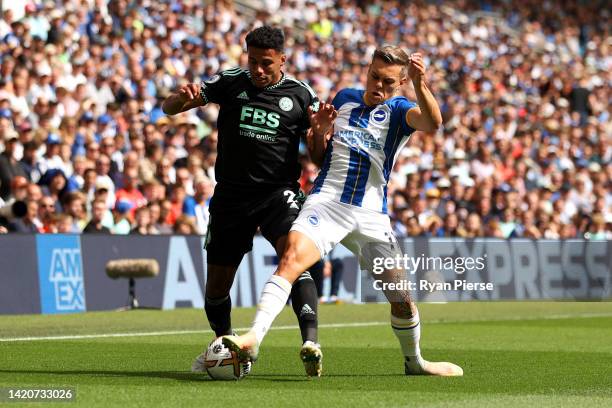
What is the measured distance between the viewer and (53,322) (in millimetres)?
15641

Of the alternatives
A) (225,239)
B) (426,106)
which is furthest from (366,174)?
(225,239)

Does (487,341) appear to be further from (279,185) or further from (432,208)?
(432,208)

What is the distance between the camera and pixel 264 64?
A: 9344 mm

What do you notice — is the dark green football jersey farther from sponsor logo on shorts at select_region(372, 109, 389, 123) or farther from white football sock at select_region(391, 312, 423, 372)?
white football sock at select_region(391, 312, 423, 372)

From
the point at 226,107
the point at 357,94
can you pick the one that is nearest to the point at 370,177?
the point at 357,94

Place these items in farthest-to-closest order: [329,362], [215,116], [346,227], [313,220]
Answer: [215,116] < [329,362] < [346,227] < [313,220]

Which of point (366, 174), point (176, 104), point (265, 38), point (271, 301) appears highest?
point (265, 38)

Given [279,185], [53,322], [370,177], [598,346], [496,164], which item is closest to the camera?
[370,177]

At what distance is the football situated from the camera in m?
8.71

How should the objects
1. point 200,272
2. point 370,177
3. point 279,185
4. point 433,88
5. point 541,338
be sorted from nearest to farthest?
point 370,177 < point 279,185 < point 541,338 < point 200,272 < point 433,88

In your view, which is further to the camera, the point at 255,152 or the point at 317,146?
the point at 255,152

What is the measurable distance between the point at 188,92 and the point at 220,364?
1920 mm

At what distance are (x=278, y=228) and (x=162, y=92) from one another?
13611 mm

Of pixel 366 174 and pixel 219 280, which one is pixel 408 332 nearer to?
pixel 366 174
